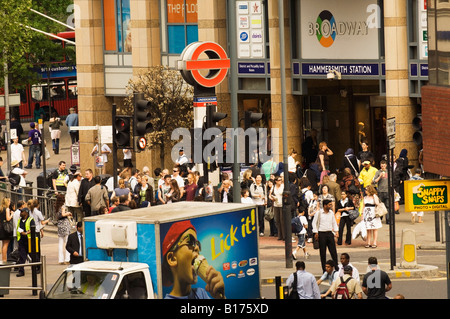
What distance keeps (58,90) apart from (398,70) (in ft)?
108

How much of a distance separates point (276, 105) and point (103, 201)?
10848 mm

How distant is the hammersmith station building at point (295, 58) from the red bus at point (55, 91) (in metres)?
17.7

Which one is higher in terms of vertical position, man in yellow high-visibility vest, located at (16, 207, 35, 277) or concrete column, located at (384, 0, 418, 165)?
concrete column, located at (384, 0, 418, 165)

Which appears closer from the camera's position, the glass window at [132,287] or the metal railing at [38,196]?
the glass window at [132,287]

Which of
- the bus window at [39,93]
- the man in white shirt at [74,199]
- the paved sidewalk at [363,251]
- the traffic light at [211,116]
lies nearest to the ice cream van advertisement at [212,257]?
the traffic light at [211,116]

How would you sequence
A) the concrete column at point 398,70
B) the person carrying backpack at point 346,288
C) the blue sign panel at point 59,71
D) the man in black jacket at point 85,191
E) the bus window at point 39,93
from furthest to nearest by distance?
1. the blue sign panel at point 59,71
2. the bus window at point 39,93
3. the concrete column at point 398,70
4. the man in black jacket at point 85,191
5. the person carrying backpack at point 346,288

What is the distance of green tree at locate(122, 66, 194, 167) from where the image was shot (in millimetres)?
39906

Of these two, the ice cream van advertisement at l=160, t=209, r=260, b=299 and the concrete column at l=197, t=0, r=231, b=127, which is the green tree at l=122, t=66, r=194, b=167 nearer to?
the concrete column at l=197, t=0, r=231, b=127

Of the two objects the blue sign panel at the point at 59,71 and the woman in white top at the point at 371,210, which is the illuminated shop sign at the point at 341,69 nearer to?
the woman in white top at the point at 371,210

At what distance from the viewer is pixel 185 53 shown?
26.2 m

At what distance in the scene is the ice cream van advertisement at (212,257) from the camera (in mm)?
17484

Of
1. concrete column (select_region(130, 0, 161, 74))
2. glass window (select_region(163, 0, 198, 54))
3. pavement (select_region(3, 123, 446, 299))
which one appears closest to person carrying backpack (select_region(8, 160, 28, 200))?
pavement (select_region(3, 123, 446, 299))

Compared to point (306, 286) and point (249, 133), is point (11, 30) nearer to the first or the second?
point (249, 133)

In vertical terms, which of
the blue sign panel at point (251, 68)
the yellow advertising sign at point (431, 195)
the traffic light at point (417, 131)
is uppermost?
the blue sign panel at point (251, 68)
